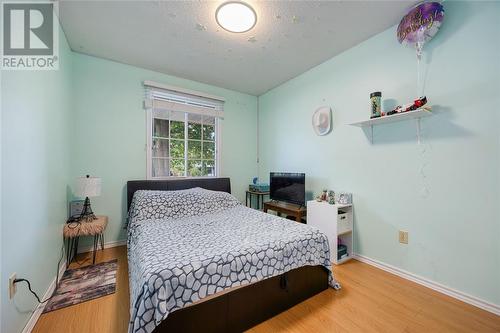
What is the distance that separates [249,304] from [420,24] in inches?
108

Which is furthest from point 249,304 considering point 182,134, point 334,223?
point 182,134

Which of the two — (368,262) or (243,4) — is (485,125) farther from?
(243,4)

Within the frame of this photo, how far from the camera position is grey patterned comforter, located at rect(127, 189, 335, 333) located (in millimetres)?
1158

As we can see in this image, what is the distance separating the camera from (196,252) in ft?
4.73

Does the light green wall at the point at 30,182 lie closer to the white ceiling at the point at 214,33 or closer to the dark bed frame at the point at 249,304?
the white ceiling at the point at 214,33

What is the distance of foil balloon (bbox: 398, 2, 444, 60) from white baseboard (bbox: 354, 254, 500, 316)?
2.19m

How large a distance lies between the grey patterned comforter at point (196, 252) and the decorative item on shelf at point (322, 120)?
1.52 metres

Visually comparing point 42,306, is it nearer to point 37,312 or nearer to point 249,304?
point 37,312

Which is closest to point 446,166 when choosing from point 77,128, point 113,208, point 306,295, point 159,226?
point 306,295

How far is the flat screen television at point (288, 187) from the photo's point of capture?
9.78ft

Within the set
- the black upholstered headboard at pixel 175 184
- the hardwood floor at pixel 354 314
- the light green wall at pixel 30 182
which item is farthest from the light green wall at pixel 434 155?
the light green wall at pixel 30 182

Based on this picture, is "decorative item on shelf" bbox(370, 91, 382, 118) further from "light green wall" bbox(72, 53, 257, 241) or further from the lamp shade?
the lamp shade

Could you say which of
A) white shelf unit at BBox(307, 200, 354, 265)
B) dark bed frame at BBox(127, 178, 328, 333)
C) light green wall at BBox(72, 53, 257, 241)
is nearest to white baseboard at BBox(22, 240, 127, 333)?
light green wall at BBox(72, 53, 257, 241)

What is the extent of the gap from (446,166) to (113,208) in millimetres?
3963
